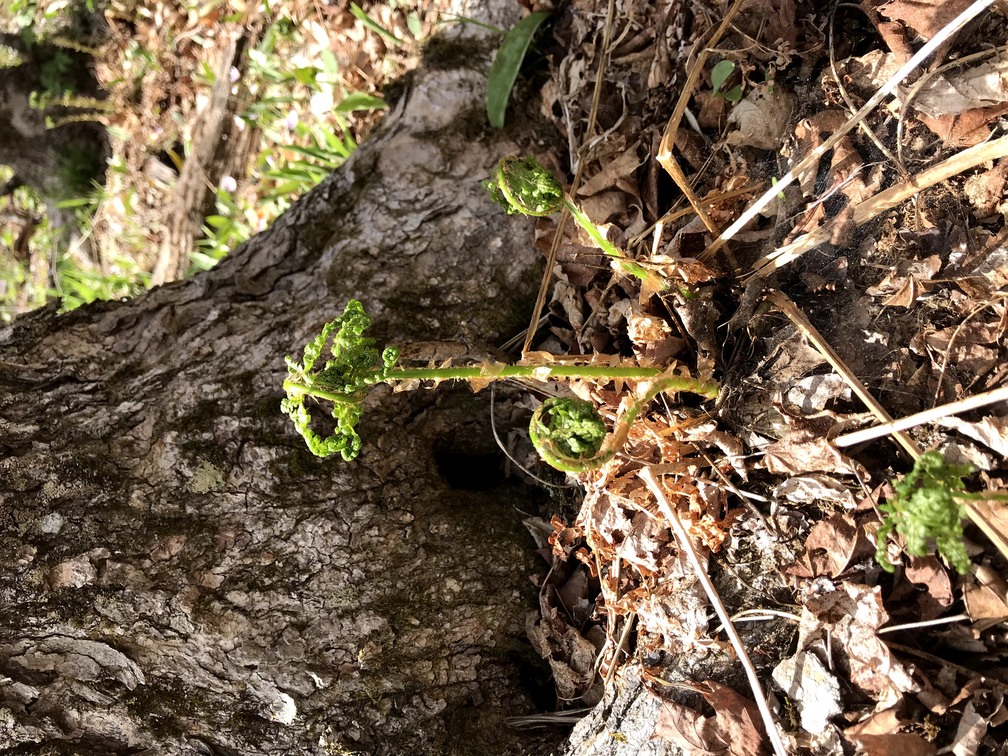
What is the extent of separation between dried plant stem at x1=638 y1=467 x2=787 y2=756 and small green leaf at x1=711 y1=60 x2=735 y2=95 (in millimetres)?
951

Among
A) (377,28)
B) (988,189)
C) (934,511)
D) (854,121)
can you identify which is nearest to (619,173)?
(854,121)

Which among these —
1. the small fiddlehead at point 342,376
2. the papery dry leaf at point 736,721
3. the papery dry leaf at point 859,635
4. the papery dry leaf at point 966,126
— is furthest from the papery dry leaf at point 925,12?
the papery dry leaf at point 736,721

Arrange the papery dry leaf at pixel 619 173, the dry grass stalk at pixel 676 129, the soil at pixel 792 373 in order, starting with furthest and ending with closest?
the papery dry leaf at pixel 619 173
the dry grass stalk at pixel 676 129
the soil at pixel 792 373

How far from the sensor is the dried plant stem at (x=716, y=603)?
54.7 inches

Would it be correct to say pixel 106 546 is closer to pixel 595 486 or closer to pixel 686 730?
pixel 595 486

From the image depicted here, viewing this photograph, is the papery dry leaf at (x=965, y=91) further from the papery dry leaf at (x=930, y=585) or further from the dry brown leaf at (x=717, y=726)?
the dry brown leaf at (x=717, y=726)

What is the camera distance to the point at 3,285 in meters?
4.91

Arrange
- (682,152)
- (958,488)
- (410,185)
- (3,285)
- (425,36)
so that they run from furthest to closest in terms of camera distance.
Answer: (3,285), (425,36), (410,185), (682,152), (958,488)

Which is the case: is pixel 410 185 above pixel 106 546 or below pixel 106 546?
above

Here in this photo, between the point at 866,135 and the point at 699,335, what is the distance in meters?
0.56

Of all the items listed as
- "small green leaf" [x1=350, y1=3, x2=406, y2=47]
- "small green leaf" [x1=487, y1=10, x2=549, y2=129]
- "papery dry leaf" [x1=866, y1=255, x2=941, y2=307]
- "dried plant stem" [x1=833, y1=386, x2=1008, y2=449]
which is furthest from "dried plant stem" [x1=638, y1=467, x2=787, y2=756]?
"small green leaf" [x1=350, y1=3, x2=406, y2=47]

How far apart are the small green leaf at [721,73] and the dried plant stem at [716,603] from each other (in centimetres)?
95

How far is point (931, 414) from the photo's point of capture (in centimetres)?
132

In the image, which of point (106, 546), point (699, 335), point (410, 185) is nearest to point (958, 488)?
point (699, 335)
